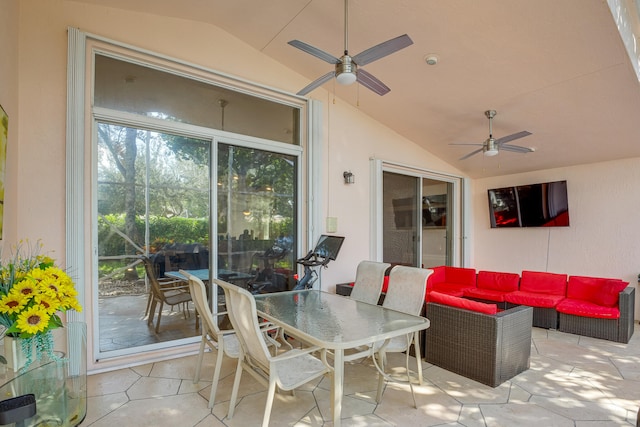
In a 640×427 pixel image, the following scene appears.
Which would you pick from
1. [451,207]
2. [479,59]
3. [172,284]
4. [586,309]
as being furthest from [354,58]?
[451,207]

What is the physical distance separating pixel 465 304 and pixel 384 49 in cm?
227

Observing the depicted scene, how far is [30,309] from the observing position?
134 centimetres

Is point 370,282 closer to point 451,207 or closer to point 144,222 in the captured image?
point 144,222

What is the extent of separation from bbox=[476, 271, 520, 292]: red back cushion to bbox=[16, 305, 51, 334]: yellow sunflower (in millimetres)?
5369

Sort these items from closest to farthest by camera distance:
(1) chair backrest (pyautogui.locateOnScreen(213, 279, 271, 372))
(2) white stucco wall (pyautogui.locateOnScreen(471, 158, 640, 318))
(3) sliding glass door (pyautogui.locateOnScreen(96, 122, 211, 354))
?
(1) chair backrest (pyautogui.locateOnScreen(213, 279, 271, 372)), (3) sliding glass door (pyautogui.locateOnScreen(96, 122, 211, 354)), (2) white stucco wall (pyautogui.locateOnScreen(471, 158, 640, 318))

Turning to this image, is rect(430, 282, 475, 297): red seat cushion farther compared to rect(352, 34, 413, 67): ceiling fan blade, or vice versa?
rect(430, 282, 475, 297): red seat cushion

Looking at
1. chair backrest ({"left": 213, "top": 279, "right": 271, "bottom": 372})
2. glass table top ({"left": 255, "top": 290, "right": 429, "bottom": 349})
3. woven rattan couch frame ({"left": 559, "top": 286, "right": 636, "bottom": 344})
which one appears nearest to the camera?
chair backrest ({"left": 213, "top": 279, "right": 271, "bottom": 372})

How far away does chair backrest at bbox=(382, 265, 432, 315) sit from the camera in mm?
2883

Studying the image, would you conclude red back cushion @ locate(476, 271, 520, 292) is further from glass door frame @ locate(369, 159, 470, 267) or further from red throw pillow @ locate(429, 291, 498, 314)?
red throw pillow @ locate(429, 291, 498, 314)

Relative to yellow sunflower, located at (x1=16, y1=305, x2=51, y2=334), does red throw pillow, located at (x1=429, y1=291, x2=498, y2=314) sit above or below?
below

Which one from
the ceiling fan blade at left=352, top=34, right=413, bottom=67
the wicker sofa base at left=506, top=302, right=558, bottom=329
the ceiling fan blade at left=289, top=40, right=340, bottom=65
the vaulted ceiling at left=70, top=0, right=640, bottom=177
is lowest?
the wicker sofa base at left=506, top=302, right=558, bottom=329

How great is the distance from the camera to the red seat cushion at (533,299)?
Result: 171 inches

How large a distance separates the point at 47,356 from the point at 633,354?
4.98m

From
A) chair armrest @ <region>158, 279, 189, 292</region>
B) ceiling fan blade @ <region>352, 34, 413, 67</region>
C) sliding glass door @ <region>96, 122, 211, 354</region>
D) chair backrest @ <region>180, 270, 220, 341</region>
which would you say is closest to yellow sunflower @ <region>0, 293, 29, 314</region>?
chair backrest @ <region>180, 270, 220, 341</region>
